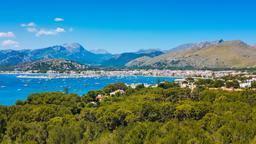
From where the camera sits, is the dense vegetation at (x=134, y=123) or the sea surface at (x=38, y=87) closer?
the dense vegetation at (x=134, y=123)

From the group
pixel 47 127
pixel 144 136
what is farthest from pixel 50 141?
pixel 144 136

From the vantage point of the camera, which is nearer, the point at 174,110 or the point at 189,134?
the point at 189,134

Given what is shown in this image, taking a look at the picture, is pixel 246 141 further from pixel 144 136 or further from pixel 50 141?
pixel 50 141

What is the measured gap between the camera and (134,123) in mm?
32125

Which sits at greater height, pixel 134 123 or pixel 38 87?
pixel 134 123

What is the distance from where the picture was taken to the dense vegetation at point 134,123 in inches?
1001

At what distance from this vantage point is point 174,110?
37.8 m

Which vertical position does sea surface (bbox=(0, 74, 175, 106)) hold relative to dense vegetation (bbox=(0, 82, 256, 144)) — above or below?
below

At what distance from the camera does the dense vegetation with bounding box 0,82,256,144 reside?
25438mm

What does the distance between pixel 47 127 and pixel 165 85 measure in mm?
45225

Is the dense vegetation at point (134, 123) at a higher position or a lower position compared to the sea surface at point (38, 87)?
higher

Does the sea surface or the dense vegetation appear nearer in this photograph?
the dense vegetation

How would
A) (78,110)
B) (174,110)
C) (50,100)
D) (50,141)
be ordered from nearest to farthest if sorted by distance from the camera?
1. (50,141)
2. (174,110)
3. (78,110)
4. (50,100)

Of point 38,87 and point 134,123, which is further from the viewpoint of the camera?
point 38,87
